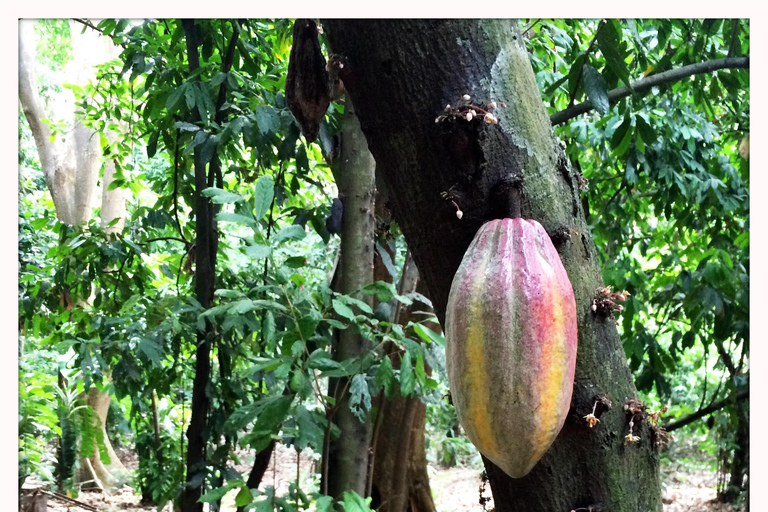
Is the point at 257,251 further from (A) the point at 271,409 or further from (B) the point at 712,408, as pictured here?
(B) the point at 712,408

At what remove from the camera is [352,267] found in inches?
59.4

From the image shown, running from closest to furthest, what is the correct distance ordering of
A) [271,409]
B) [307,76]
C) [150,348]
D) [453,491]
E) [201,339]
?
1. [307,76]
2. [271,409]
3. [150,348]
4. [201,339]
5. [453,491]

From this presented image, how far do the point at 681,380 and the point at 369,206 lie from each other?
3.79m

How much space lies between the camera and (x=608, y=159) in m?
2.51

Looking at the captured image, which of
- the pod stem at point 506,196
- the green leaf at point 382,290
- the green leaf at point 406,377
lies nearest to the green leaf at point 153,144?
the green leaf at point 382,290

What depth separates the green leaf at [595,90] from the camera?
32.9 inches

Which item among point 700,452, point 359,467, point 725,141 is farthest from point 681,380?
point 359,467

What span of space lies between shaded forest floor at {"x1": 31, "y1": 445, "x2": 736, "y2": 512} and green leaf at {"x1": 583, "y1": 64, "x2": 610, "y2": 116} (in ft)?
8.06

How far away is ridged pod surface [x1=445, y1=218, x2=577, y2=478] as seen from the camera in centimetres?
43

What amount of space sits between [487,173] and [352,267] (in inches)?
39.8

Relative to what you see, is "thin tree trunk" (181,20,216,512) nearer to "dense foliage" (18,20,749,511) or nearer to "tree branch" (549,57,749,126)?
"dense foliage" (18,20,749,511)

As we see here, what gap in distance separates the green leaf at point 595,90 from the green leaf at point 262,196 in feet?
1.70

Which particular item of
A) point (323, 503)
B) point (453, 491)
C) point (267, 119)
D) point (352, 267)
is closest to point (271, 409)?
point (323, 503)
